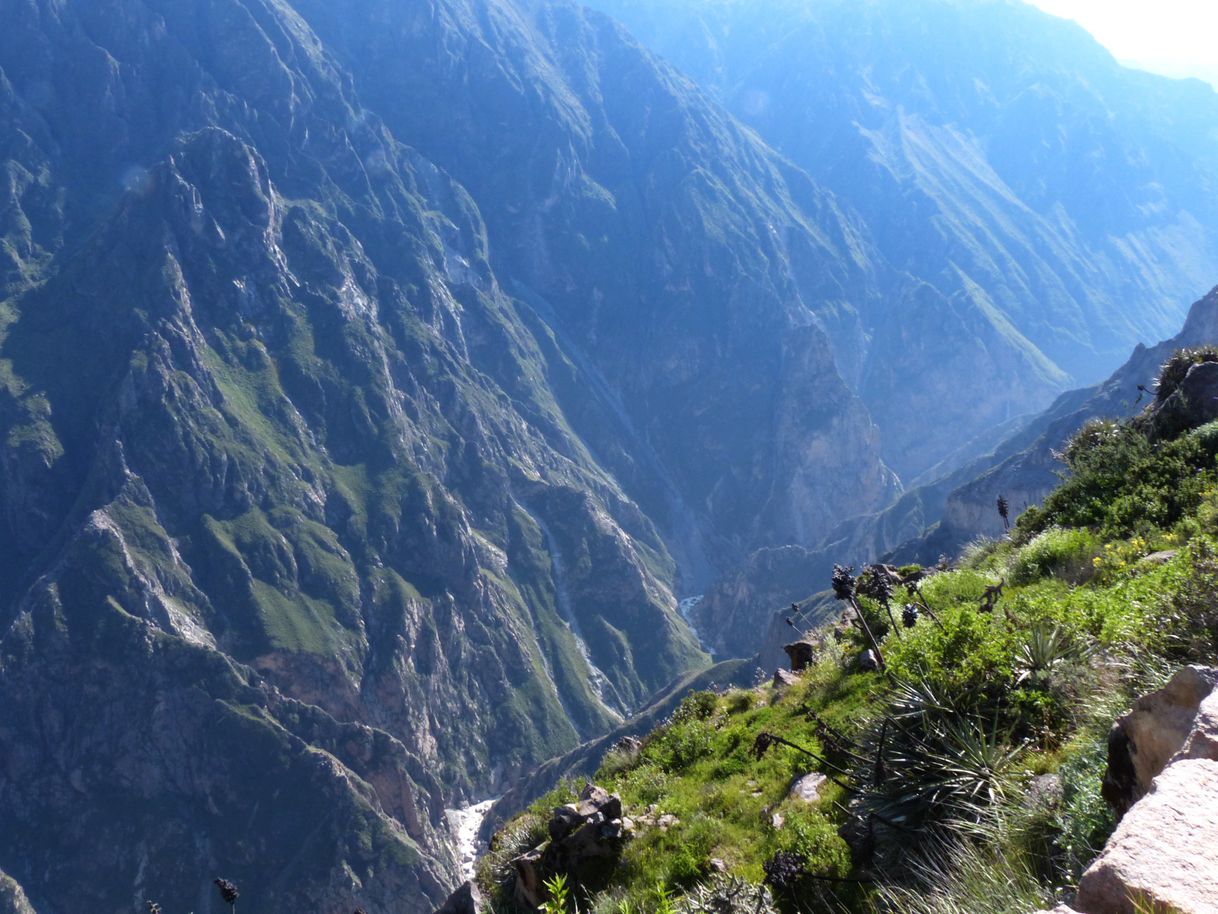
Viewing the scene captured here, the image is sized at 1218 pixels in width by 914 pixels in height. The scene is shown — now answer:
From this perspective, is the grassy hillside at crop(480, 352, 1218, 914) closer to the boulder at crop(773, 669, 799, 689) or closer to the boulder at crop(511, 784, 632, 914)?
the boulder at crop(511, 784, 632, 914)

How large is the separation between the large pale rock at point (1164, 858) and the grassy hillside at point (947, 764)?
57.3 inches

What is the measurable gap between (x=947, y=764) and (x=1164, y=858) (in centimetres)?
476

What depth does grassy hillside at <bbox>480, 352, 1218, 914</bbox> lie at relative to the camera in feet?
25.1

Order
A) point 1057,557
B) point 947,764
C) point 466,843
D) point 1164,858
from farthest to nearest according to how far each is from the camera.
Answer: point 466,843 < point 1057,557 < point 947,764 < point 1164,858

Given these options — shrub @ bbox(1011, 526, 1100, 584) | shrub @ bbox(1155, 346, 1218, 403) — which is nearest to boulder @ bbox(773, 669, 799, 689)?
shrub @ bbox(1011, 526, 1100, 584)

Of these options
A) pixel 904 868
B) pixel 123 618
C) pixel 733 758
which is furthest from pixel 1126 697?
pixel 123 618

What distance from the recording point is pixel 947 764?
9.28 m

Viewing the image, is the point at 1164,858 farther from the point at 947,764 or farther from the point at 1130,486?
the point at 1130,486

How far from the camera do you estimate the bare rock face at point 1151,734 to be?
246 inches

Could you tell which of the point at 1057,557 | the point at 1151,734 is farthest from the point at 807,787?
the point at 1057,557

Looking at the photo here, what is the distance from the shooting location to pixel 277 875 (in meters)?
163

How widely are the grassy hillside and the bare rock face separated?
314mm

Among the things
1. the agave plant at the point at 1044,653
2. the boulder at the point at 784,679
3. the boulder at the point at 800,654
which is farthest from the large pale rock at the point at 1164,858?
the boulder at the point at 800,654

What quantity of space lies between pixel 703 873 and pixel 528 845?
4173 millimetres
